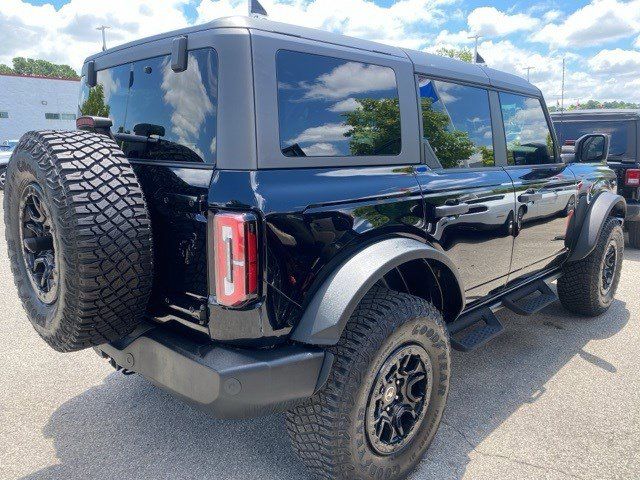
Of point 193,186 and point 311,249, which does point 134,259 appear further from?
point 311,249

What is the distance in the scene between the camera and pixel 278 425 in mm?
2775

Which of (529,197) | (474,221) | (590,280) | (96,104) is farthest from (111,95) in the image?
(590,280)

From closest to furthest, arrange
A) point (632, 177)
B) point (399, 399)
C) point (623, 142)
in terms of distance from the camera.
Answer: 1. point (399, 399)
2. point (632, 177)
3. point (623, 142)

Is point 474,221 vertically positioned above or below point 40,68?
below

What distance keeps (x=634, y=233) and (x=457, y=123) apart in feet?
18.5

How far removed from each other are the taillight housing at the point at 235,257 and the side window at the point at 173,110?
305 millimetres

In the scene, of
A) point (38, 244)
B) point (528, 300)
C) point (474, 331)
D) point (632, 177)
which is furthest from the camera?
point (632, 177)

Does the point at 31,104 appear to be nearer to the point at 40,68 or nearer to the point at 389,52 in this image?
the point at 389,52

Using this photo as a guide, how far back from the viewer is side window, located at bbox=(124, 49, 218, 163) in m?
1.93

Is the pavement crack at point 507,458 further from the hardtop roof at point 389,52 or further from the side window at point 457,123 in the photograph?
the hardtop roof at point 389,52

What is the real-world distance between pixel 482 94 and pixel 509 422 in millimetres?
1977

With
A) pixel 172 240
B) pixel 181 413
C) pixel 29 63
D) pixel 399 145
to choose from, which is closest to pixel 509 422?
pixel 399 145

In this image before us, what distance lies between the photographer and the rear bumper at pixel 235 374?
1.79 meters

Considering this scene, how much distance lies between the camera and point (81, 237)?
1.78 m
